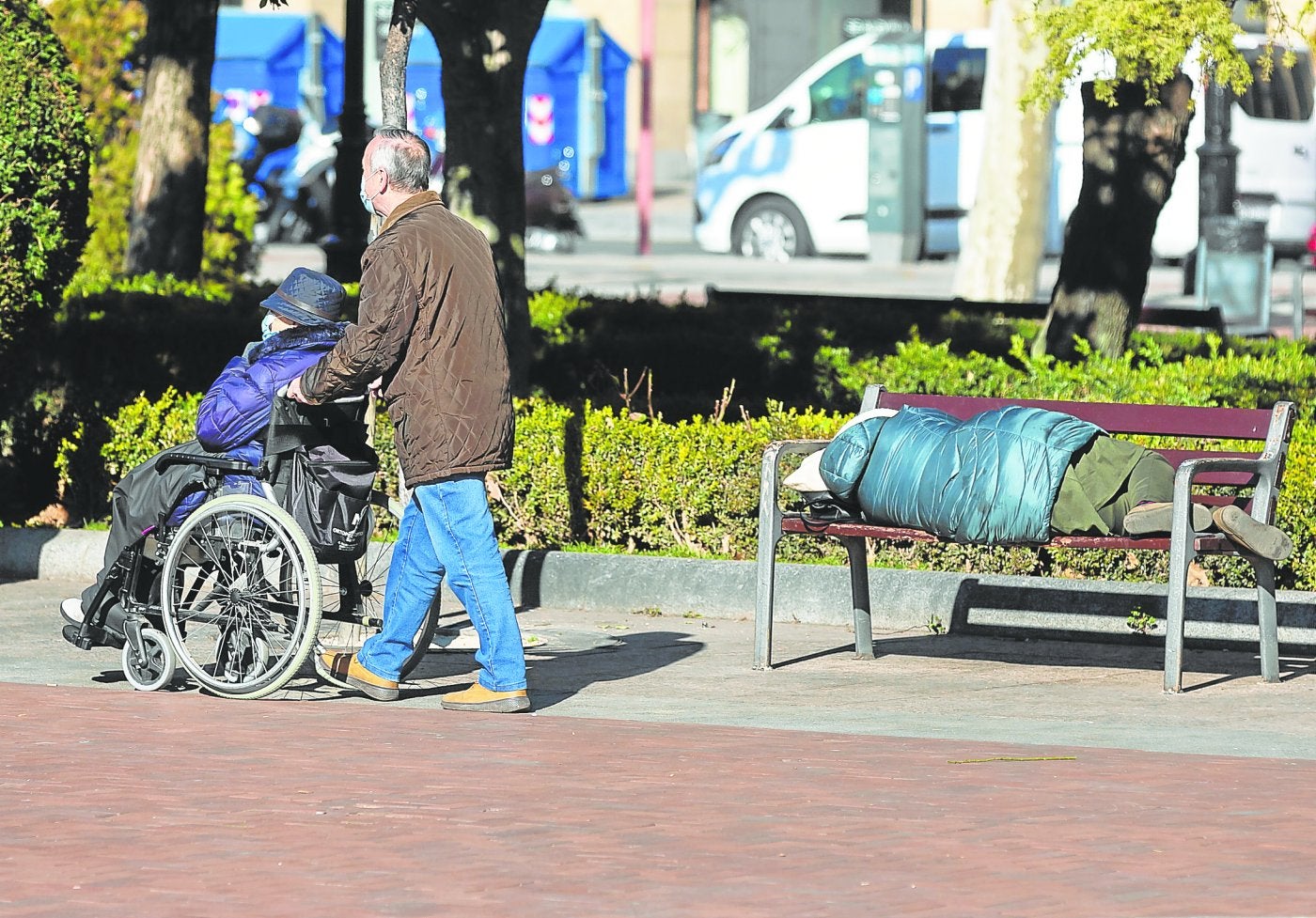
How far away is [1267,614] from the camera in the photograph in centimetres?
727

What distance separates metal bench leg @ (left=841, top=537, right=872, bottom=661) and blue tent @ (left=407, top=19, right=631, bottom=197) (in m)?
26.8

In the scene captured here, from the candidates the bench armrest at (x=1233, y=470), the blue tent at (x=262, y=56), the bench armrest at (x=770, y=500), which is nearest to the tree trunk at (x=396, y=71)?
the bench armrest at (x=770, y=500)

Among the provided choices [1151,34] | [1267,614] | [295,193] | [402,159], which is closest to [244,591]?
[402,159]

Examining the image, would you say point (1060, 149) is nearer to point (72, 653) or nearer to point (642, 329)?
point (642, 329)

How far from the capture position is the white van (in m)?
26.8

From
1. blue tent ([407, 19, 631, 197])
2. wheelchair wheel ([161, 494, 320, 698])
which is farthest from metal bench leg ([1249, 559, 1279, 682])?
blue tent ([407, 19, 631, 197])

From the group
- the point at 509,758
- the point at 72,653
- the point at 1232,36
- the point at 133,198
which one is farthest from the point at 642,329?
the point at 509,758

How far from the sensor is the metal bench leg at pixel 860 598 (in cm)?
786

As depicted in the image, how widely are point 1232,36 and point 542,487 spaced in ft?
10.9

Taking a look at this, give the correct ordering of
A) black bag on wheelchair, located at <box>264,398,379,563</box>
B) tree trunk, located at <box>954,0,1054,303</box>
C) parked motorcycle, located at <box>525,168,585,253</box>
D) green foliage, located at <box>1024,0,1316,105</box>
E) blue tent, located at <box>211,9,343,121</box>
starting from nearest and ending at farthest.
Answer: black bag on wheelchair, located at <box>264,398,379,563</box> < green foliage, located at <box>1024,0,1316,105</box> < tree trunk, located at <box>954,0,1054,303</box> < parked motorcycle, located at <box>525,168,585,253</box> < blue tent, located at <box>211,9,343,121</box>

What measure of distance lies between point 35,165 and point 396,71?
1.55 m

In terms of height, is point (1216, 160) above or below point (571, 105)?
below

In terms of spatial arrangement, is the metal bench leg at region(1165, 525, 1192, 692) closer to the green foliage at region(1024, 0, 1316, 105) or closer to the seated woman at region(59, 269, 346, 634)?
the green foliage at region(1024, 0, 1316, 105)

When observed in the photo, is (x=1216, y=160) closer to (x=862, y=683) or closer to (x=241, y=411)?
(x=862, y=683)
